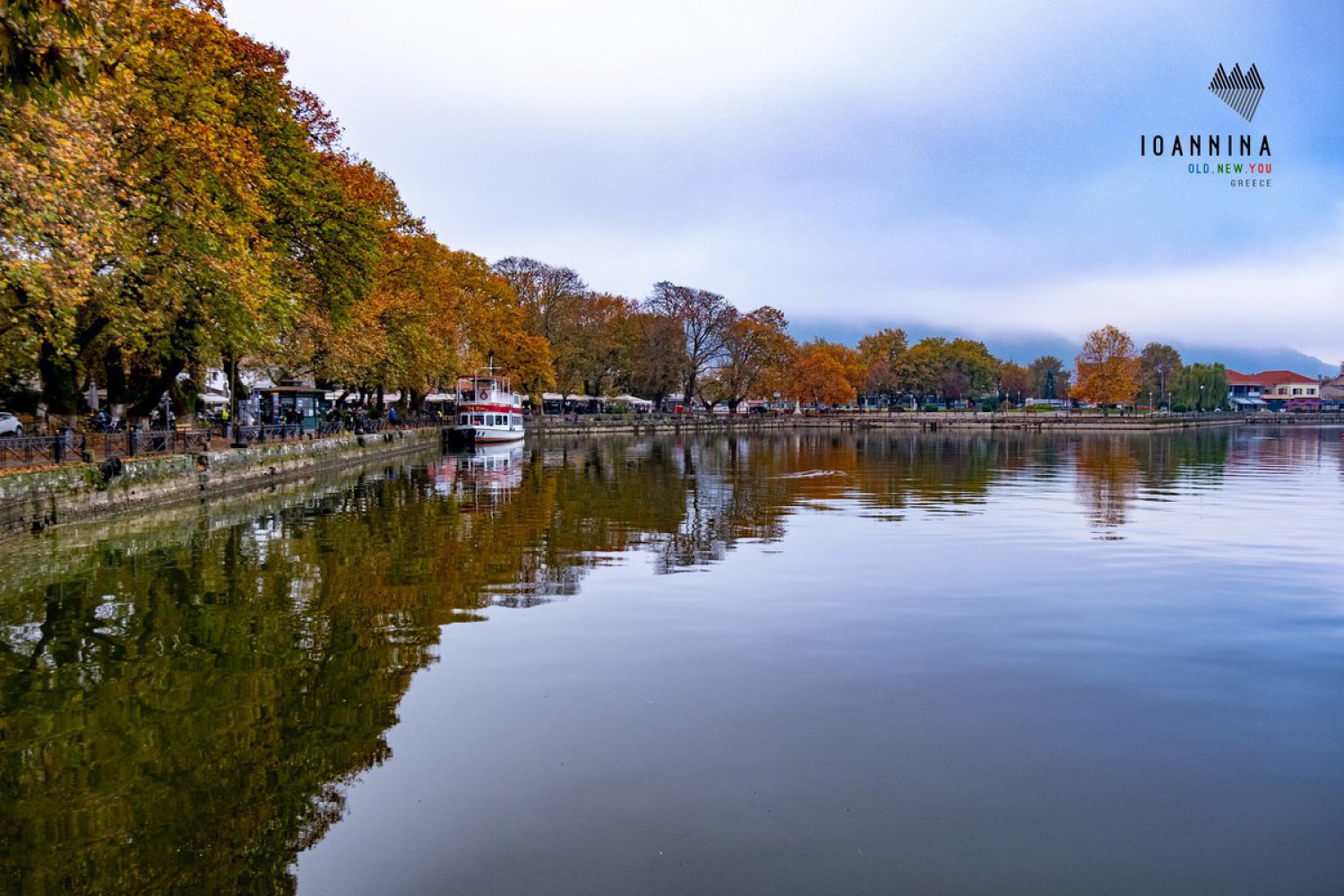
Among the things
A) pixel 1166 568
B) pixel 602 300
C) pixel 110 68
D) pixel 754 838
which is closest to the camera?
pixel 754 838

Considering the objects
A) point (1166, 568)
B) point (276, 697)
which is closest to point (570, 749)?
point (276, 697)

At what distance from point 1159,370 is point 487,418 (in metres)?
133

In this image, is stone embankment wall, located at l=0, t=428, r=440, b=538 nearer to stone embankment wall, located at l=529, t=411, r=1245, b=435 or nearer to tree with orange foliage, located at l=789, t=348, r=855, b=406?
stone embankment wall, located at l=529, t=411, r=1245, b=435

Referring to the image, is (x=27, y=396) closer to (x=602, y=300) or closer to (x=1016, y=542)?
(x=1016, y=542)

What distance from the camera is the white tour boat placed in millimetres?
55281

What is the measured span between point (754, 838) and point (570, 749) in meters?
2.07

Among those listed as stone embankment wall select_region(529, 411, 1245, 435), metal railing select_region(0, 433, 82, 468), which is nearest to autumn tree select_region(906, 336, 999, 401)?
stone embankment wall select_region(529, 411, 1245, 435)

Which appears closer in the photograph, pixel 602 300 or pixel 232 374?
pixel 232 374

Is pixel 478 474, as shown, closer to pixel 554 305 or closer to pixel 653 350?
pixel 554 305

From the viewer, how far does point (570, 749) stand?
730cm

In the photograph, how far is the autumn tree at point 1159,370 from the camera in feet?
482

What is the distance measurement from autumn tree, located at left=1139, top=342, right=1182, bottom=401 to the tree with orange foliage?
58.0 meters

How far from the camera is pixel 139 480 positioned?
23.3 meters

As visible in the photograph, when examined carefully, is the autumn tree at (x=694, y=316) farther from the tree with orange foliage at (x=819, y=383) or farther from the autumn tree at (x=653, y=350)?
the tree with orange foliage at (x=819, y=383)
